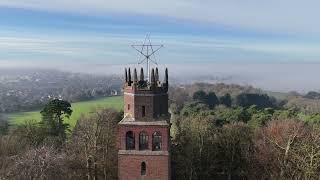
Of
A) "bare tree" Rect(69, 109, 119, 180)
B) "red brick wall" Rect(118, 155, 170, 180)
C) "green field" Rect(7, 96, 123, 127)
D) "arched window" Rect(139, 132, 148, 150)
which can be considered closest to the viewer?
"red brick wall" Rect(118, 155, 170, 180)

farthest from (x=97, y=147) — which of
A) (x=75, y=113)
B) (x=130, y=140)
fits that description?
(x=75, y=113)

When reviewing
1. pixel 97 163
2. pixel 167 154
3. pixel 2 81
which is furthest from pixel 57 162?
pixel 2 81

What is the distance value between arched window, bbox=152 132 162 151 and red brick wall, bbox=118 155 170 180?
589 mm

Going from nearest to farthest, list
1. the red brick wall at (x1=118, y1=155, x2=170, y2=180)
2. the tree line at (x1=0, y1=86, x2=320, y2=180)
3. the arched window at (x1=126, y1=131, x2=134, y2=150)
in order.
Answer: the red brick wall at (x1=118, y1=155, x2=170, y2=180) < the arched window at (x1=126, y1=131, x2=134, y2=150) < the tree line at (x1=0, y1=86, x2=320, y2=180)

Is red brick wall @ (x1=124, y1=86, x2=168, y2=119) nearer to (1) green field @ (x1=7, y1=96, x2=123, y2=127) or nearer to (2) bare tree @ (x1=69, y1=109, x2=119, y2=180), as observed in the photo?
(2) bare tree @ (x1=69, y1=109, x2=119, y2=180)

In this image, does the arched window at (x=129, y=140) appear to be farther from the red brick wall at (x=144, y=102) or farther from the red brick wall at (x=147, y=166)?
the red brick wall at (x=144, y=102)

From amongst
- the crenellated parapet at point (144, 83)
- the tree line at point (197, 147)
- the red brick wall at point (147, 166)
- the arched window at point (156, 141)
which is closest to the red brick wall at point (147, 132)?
the arched window at point (156, 141)

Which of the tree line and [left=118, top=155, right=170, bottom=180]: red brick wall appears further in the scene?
the tree line

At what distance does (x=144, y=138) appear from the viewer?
28.4m

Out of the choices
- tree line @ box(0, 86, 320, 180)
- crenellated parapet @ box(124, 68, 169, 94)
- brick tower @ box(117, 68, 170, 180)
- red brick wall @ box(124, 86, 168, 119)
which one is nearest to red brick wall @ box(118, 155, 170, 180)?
brick tower @ box(117, 68, 170, 180)

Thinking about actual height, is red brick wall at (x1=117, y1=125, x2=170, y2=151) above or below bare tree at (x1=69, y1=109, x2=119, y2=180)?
above

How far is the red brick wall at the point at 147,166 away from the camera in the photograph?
28.2m

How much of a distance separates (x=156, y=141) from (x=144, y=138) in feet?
2.55

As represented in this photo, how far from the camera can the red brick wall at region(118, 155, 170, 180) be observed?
1112 inches
